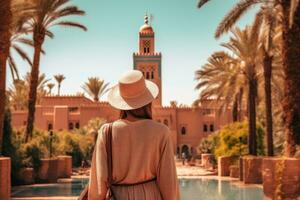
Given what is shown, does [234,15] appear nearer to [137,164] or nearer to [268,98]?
[268,98]

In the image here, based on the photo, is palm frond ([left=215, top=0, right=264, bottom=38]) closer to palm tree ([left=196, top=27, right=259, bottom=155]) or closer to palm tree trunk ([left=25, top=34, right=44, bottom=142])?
palm tree ([left=196, top=27, right=259, bottom=155])

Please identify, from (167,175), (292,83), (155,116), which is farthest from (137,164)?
(155,116)

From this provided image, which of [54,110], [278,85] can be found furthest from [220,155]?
[54,110]

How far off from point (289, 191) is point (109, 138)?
9467 mm

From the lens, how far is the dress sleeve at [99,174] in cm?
280

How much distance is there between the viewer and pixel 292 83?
39.8ft

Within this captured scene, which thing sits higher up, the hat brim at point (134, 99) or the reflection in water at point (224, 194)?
the hat brim at point (134, 99)

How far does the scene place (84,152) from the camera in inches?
1389

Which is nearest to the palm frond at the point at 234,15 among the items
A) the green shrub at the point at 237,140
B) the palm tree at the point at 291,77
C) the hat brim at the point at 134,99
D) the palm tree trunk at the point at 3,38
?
the palm tree at the point at 291,77

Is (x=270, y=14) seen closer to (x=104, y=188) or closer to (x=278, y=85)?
(x=278, y=85)

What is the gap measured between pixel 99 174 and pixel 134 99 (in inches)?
19.7

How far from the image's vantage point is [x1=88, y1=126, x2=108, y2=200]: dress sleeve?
2797mm

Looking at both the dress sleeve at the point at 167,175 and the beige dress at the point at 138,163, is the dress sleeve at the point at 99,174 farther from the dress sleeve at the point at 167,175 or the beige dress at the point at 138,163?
the dress sleeve at the point at 167,175

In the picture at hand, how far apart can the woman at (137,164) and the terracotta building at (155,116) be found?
49.2m
